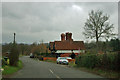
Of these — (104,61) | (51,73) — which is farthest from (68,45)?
(104,61)

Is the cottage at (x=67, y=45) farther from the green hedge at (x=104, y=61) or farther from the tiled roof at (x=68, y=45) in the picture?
the green hedge at (x=104, y=61)

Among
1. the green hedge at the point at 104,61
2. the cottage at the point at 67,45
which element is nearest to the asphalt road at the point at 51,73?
the green hedge at the point at 104,61

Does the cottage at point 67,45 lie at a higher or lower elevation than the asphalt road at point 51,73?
higher

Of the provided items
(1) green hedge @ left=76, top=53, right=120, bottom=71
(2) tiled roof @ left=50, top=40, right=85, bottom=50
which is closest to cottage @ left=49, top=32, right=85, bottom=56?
(2) tiled roof @ left=50, top=40, right=85, bottom=50

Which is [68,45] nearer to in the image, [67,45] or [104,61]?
[67,45]

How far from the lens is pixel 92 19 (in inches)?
1813

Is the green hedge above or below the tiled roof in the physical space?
below

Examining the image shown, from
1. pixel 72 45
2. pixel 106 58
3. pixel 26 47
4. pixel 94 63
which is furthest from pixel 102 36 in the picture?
pixel 26 47

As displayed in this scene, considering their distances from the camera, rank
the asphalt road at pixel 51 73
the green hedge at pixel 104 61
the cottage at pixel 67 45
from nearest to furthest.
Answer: the green hedge at pixel 104 61 → the asphalt road at pixel 51 73 → the cottage at pixel 67 45

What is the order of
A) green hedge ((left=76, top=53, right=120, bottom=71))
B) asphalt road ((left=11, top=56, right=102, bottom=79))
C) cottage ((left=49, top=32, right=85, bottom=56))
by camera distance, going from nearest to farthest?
green hedge ((left=76, top=53, right=120, bottom=71)), asphalt road ((left=11, top=56, right=102, bottom=79)), cottage ((left=49, top=32, right=85, bottom=56))

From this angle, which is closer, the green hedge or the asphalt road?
the green hedge

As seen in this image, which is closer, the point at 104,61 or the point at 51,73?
the point at 104,61

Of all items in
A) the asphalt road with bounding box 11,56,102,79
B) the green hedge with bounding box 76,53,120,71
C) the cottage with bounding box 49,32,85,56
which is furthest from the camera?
the cottage with bounding box 49,32,85,56

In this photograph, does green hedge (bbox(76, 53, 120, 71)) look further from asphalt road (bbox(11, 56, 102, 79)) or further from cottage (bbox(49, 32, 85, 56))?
cottage (bbox(49, 32, 85, 56))
